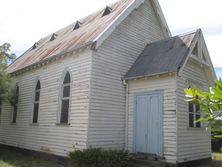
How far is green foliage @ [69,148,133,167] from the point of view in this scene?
9.55 metres

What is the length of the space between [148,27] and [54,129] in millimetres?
7604

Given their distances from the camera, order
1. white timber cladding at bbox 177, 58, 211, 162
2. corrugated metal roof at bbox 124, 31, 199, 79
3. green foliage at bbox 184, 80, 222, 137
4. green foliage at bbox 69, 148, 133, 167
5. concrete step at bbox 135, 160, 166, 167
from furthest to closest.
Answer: corrugated metal roof at bbox 124, 31, 199, 79, white timber cladding at bbox 177, 58, 211, 162, concrete step at bbox 135, 160, 166, 167, green foliage at bbox 69, 148, 133, 167, green foliage at bbox 184, 80, 222, 137

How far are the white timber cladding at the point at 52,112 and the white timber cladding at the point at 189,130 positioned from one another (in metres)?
3.81

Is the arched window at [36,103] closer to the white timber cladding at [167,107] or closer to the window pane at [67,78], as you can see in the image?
the window pane at [67,78]

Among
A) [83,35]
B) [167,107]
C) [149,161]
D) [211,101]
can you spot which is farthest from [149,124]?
[211,101]

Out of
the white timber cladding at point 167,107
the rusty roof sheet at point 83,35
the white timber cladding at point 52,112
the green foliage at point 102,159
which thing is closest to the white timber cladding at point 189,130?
the white timber cladding at point 167,107

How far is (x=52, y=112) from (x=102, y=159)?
4.77 m

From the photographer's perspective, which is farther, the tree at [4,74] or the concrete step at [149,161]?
the tree at [4,74]

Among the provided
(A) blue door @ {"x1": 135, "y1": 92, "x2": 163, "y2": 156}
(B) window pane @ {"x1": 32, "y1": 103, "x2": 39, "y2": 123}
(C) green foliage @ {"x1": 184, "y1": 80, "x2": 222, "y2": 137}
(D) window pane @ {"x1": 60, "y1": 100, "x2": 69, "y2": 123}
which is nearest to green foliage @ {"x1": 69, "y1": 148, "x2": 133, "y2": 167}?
(A) blue door @ {"x1": 135, "y1": 92, "x2": 163, "y2": 156}

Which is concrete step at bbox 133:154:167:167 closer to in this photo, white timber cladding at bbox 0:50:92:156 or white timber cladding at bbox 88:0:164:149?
white timber cladding at bbox 88:0:164:149

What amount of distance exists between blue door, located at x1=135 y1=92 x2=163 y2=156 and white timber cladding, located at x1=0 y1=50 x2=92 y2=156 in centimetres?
245

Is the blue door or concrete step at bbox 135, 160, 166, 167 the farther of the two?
the blue door

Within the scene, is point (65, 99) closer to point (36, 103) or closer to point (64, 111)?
point (64, 111)

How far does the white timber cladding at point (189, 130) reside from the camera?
10781 mm
